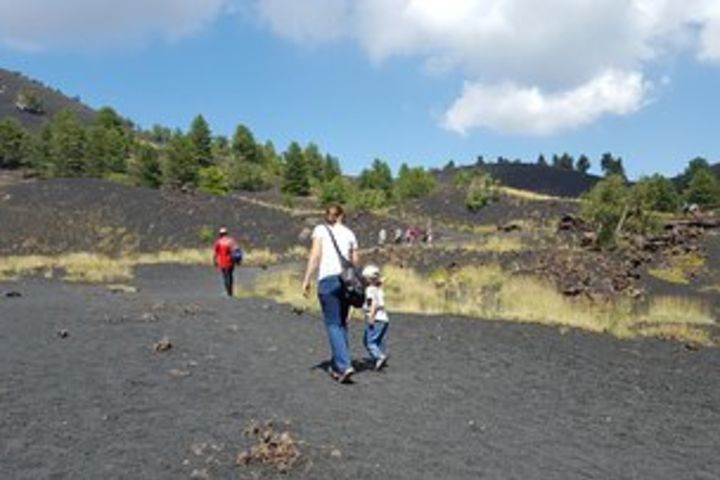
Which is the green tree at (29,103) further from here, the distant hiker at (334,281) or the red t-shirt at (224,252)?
the distant hiker at (334,281)

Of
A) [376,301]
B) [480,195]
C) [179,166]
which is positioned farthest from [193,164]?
[376,301]

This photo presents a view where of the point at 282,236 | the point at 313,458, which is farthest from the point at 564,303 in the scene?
the point at 282,236

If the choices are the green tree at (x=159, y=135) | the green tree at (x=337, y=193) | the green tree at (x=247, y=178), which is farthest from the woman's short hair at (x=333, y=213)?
the green tree at (x=159, y=135)

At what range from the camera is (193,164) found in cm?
9219

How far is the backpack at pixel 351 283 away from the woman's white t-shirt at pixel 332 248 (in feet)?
0.23

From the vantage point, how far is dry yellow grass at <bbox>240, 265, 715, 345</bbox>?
19047mm

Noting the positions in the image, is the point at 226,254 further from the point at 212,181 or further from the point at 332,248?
the point at 212,181

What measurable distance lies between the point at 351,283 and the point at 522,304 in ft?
37.2

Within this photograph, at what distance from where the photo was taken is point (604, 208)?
34.1 metres

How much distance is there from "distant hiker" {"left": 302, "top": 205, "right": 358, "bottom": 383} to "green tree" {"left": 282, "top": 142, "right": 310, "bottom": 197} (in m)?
89.7

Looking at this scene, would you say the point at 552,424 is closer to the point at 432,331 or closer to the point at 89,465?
the point at 89,465

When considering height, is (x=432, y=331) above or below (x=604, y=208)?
below

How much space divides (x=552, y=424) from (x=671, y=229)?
28.2m

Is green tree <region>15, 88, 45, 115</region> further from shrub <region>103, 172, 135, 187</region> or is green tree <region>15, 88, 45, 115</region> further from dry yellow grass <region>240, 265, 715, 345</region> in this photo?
dry yellow grass <region>240, 265, 715, 345</region>
